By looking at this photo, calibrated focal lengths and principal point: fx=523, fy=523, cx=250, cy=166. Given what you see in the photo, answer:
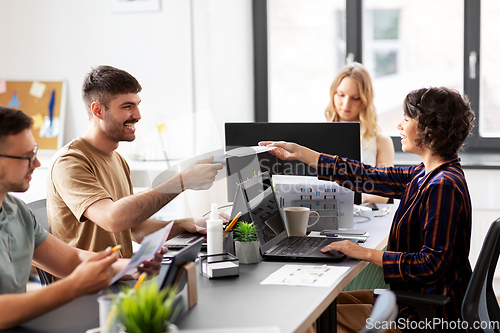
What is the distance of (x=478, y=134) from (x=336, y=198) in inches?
80.3

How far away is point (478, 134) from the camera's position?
3.63 m

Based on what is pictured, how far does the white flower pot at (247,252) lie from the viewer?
1.59 m

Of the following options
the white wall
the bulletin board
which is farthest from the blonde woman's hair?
the bulletin board

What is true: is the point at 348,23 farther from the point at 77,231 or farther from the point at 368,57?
the point at 77,231

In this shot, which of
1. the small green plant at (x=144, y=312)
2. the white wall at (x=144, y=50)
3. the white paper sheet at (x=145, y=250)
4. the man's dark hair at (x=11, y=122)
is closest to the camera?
the small green plant at (x=144, y=312)

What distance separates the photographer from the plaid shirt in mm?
1482

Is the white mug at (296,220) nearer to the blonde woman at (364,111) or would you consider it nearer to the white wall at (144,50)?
the blonde woman at (364,111)

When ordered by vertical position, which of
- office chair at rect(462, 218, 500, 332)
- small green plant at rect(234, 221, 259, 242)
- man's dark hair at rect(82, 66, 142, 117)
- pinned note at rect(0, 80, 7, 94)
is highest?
pinned note at rect(0, 80, 7, 94)

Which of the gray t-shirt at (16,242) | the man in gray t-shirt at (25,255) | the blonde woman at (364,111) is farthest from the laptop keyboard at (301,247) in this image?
the blonde woman at (364,111)

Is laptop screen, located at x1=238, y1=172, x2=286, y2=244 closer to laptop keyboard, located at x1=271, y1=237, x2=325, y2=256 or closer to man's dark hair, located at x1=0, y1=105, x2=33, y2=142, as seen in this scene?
laptop keyboard, located at x1=271, y1=237, x2=325, y2=256

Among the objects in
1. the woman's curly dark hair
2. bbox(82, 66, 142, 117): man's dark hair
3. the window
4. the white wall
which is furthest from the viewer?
the window

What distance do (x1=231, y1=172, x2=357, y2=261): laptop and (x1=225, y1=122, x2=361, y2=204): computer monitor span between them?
0.45ft

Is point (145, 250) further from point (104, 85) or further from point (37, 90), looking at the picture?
point (37, 90)

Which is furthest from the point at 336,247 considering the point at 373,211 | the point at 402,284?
the point at 373,211
